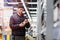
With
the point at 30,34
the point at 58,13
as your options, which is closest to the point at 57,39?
the point at 58,13

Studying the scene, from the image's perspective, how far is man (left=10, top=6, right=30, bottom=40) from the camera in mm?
3516

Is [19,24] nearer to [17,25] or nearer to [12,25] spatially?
[17,25]

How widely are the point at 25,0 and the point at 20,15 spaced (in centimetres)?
34

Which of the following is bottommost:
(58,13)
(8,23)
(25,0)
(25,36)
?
(25,36)

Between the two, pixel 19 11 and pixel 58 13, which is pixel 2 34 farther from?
pixel 58 13

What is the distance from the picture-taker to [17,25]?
353 centimetres

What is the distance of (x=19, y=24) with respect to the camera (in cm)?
353

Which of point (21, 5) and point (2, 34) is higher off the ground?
point (21, 5)

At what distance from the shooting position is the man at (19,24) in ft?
11.5

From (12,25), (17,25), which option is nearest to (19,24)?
(17,25)

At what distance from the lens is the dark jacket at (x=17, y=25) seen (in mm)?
3521

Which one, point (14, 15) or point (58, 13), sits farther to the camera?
point (14, 15)

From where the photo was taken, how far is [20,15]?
140 inches

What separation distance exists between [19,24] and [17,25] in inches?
1.9
